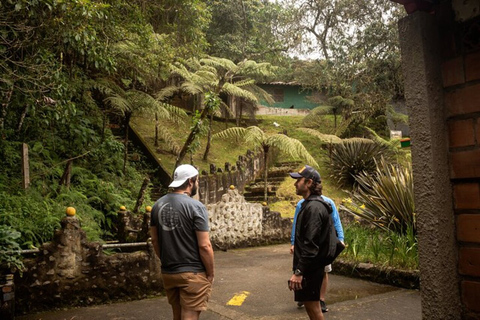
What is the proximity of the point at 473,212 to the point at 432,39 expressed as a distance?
3.05 feet

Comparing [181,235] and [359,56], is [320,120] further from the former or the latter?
[181,235]

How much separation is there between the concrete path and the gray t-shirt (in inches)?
68.5

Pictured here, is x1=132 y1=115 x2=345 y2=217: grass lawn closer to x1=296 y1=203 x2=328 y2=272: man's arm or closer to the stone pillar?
the stone pillar

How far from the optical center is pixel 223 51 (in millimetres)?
21844

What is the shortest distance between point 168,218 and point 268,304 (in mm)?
2634

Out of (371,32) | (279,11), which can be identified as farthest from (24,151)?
(279,11)

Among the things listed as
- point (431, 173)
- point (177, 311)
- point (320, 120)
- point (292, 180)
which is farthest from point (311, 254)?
point (320, 120)

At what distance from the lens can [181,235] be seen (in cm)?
340

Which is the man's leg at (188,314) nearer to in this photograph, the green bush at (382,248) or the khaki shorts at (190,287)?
the khaki shorts at (190,287)


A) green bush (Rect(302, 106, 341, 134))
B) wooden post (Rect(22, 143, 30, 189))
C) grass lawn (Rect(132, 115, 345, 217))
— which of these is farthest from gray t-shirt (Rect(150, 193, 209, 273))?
green bush (Rect(302, 106, 341, 134))

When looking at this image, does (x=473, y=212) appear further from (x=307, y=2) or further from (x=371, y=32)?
(x=307, y=2)

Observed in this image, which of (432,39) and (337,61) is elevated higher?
(337,61)

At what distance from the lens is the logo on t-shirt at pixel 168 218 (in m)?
3.41

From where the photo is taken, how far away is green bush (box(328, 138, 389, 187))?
1677 centimetres
